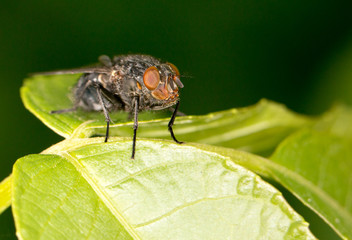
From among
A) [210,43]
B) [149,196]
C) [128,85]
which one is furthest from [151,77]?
[210,43]

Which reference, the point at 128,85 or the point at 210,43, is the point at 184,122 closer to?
the point at 128,85

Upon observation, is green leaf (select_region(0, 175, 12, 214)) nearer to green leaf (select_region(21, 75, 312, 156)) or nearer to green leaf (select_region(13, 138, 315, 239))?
green leaf (select_region(13, 138, 315, 239))

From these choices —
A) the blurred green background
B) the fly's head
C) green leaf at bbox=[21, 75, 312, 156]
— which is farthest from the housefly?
the blurred green background

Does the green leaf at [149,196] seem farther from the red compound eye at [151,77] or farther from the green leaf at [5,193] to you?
the red compound eye at [151,77]

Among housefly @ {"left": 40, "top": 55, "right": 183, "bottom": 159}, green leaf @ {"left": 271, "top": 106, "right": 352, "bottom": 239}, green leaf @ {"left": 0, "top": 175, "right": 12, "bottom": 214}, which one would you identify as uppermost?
housefly @ {"left": 40, "top": 55, "right": 183, "bottom": 159}

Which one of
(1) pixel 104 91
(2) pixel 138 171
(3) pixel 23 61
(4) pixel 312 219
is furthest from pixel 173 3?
(2) pixel 138 171

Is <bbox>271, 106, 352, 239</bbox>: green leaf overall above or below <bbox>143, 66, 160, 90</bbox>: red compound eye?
below
